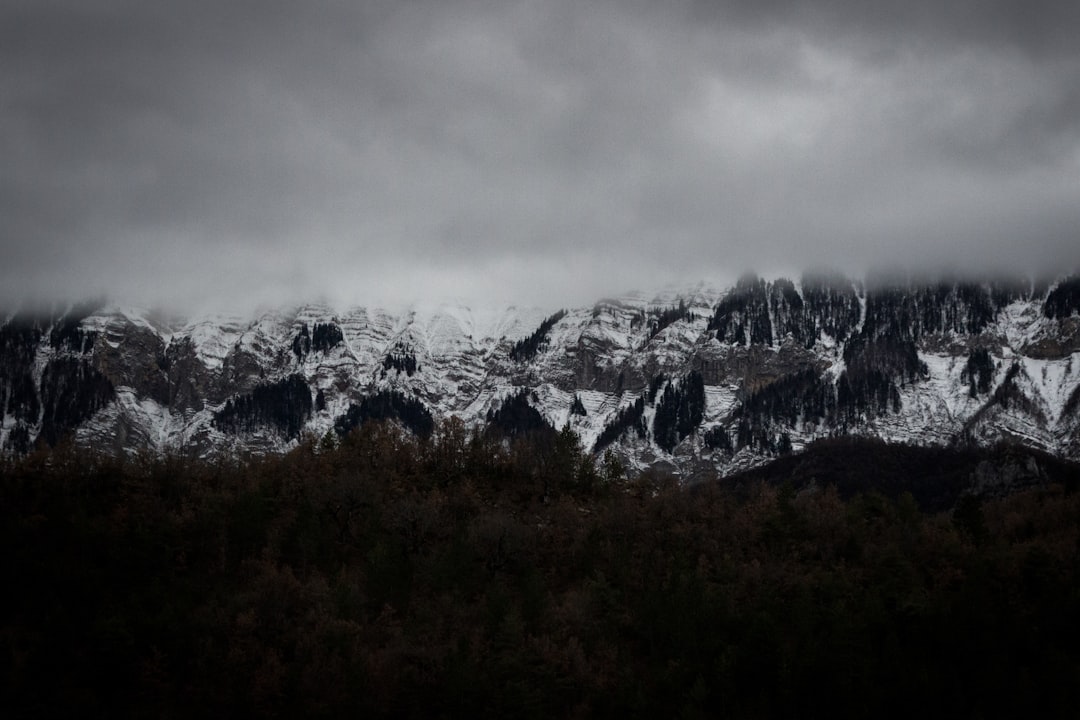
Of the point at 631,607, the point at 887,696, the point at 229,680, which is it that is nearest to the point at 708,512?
the point at 631,607

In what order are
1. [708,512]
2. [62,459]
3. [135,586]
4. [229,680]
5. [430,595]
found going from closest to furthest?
[229,680] → [135,586] → [430,595] → [62,459] → [708,512]

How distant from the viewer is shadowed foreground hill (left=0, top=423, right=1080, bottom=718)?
101312 millimetres

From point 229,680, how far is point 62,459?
158ft

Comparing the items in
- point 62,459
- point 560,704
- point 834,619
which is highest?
point 62,459

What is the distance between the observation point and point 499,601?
115 m

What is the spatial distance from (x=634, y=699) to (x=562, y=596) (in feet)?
72.4

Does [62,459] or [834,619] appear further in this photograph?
[62,459]

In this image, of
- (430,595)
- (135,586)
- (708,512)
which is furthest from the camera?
(708,512)

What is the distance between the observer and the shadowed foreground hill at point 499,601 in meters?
101

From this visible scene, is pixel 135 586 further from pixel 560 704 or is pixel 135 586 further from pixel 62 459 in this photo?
pixel 560 704

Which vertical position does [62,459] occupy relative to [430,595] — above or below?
Answer: above

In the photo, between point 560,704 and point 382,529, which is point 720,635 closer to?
point 560,704

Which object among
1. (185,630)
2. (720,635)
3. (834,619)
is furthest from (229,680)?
(834,619)

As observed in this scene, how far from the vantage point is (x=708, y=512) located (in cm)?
14488
